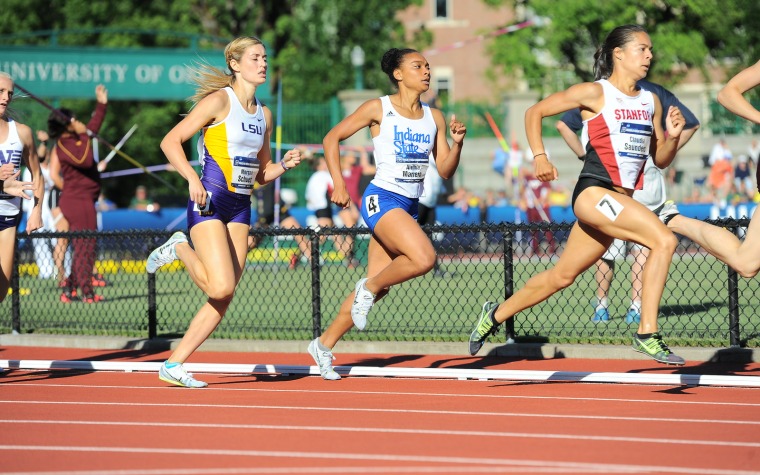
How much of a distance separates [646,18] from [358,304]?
102 feet

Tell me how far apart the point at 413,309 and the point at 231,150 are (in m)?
5.22

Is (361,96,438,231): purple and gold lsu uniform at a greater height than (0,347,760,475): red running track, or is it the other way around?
(361,96,438,231): purple and gold lsu uniform

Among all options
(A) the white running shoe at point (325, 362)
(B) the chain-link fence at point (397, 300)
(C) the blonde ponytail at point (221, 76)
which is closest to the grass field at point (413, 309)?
(B) the chain-link fence at point (397, 300)

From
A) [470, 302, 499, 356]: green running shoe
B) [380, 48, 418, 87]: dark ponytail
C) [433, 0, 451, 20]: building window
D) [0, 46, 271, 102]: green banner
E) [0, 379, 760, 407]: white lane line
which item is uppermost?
[433, 0, 451, 20]: building window

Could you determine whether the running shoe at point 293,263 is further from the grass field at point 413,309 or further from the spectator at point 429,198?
the spectator at point 429,198

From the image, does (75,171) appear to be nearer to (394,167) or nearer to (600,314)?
(600,314)

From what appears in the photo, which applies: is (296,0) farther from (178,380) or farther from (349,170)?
(178,380)

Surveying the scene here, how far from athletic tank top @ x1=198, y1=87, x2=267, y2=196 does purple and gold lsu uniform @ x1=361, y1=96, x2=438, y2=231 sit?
2.89 feet

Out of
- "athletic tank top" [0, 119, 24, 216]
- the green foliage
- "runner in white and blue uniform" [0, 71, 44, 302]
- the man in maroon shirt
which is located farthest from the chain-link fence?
the green foliage

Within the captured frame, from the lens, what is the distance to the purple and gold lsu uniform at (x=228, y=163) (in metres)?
8.95

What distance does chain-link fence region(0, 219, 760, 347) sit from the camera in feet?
37.7

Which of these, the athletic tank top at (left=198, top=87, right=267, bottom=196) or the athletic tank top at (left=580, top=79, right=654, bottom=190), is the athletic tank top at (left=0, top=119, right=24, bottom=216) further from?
the athletic tank top at (left=580, top=79, right=654, bottom=190)

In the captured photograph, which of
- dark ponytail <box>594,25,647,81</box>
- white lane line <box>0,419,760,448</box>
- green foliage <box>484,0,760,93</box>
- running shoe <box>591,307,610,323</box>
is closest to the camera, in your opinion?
white lane line <box>0,419,760,448</box>

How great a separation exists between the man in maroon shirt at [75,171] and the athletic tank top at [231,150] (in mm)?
6404
